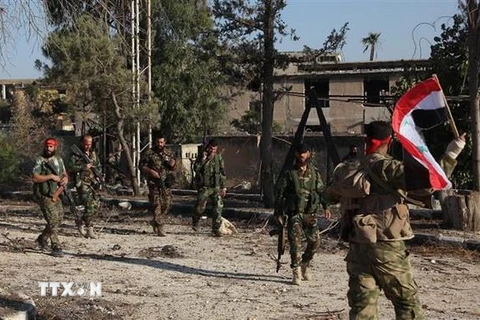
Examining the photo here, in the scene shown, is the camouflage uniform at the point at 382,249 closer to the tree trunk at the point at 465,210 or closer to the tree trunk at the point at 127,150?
the tree trunk at the point at 465,210

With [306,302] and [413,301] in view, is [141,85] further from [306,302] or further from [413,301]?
[413,301]

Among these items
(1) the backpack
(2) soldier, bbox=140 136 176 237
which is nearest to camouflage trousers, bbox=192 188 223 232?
(2) soldier, bbox=140 136 176 237

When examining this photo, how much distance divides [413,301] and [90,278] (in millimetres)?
4536

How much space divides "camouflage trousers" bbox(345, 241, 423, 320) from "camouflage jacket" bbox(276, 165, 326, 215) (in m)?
3.24

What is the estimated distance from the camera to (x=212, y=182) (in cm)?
1241

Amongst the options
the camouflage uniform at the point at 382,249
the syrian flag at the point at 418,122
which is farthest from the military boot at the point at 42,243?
the syrian flag at the point at 418,122

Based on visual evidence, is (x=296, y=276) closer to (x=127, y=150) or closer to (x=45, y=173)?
(x=45, y=173)

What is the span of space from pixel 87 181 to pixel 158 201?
Result: 4.14 feet

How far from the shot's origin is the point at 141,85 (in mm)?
20641

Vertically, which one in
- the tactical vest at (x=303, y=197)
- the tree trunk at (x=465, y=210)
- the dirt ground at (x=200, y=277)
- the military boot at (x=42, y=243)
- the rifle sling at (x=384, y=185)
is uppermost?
the rifle sling at (x=384, y=185)

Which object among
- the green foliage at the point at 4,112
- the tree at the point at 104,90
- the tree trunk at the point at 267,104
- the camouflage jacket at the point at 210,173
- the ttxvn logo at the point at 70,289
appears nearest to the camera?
the ttxvn logo at the point at 70,289

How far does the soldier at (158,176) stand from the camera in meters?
12.1

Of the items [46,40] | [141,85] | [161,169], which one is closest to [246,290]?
[46,40]

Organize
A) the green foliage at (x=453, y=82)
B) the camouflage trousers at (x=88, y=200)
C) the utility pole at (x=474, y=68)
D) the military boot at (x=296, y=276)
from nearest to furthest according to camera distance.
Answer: the military boot at (x=296, y=276) → the utility pole at (x=474, y=68) → the camouflage trousers at (x=88, y=200) → the green foliage at (x=453, y=82)
